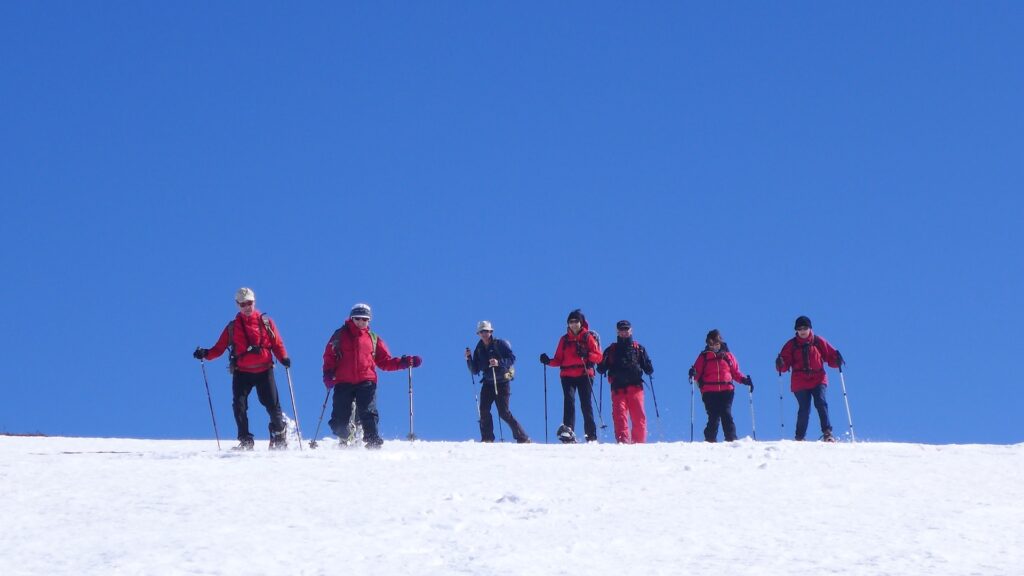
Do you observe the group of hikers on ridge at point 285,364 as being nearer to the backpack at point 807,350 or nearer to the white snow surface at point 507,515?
the white snow surface at point 507,515

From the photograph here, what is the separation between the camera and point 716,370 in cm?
1708

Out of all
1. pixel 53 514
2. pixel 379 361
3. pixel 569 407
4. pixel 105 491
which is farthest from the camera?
pixel 569 407

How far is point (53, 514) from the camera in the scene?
8.21 m

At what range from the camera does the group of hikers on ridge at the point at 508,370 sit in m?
13.2

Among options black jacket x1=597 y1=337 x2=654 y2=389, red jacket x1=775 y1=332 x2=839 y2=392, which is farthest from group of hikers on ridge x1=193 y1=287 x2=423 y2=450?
red jacket x1=775 y1=332 x2=839 y2=392

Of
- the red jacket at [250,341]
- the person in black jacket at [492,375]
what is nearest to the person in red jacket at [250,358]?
the red jacket at [250,341]

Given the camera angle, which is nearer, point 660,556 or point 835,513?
point 660,556

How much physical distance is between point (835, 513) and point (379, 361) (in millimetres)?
6881

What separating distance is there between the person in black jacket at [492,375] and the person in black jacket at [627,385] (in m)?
1.45

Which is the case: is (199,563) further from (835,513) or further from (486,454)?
(486,454)

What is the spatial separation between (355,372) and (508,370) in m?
3.85

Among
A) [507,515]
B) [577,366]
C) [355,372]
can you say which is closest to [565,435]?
[577,366]

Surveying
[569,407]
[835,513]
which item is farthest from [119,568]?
[569,407]

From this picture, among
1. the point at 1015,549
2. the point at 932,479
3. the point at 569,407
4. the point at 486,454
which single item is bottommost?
the point at 1015,549
